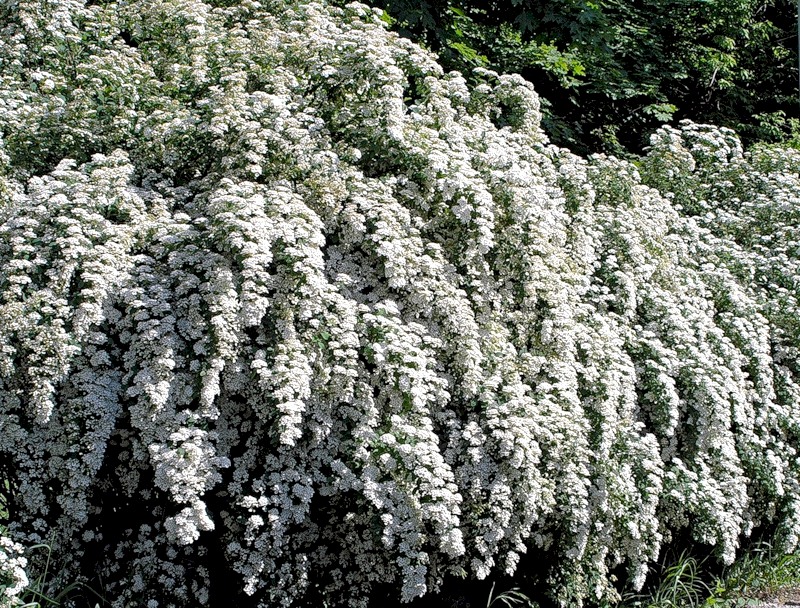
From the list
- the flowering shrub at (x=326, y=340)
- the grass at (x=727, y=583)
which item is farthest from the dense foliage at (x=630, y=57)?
the grass at (x=727, y=583)

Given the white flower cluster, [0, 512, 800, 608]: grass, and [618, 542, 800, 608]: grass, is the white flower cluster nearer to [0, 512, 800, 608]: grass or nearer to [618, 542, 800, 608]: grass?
[0, 512, 800, 608]: grass

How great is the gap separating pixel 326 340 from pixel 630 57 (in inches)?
332

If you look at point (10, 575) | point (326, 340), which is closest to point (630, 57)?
point (326, 340)

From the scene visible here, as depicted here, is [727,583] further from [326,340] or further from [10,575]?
[10,575]

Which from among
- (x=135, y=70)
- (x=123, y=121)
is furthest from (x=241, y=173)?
(x=135, y=70)

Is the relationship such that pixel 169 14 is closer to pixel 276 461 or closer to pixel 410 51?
pixel 410 51

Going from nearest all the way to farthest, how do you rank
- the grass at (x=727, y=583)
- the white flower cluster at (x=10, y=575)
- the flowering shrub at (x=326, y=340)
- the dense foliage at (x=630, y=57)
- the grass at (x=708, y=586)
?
the white flower cluster at (x=10, y=575) → the flowering shrub at (x=326, y=340) → the grass at (x=708, y=586) → the grass at (x=727, y=583) → the dense foliage at (x=630, y=57)

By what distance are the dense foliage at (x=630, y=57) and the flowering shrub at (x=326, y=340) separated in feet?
10.8

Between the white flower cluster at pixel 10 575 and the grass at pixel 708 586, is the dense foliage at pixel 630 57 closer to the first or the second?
the grass at pixel 708 586

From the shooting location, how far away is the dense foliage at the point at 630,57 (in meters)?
8.83

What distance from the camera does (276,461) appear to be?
3.96 m

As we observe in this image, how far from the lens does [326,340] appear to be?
13.3ft

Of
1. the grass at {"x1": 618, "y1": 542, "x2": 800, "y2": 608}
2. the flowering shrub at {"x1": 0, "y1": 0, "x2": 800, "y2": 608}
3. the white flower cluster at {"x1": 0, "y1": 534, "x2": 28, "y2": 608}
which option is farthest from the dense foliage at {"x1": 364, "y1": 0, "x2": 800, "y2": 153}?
the white flower cluster at {"x1": 0, "y1": 534, "x2": 28, "y2": 608}

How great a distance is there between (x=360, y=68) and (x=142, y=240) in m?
1.41
